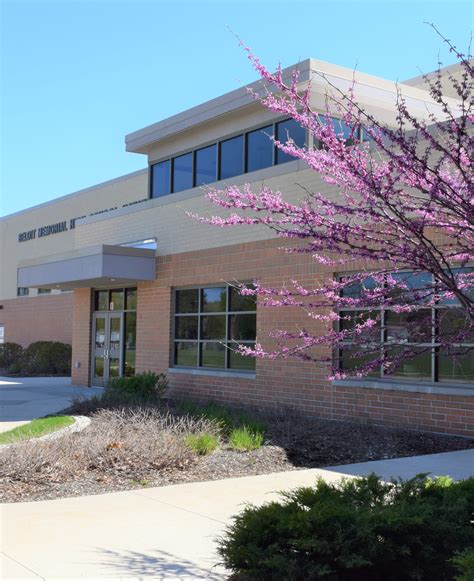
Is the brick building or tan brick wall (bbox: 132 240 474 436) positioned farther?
the brick building

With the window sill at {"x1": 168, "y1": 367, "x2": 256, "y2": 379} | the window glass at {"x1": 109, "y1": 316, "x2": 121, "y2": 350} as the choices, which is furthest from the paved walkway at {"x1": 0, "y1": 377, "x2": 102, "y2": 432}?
the window sill at {"x1": 168, "y1": 367, "x2": 256, "y2": 379}

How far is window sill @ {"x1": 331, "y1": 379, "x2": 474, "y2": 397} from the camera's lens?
40.4ft

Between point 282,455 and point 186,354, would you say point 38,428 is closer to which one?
point 282,455

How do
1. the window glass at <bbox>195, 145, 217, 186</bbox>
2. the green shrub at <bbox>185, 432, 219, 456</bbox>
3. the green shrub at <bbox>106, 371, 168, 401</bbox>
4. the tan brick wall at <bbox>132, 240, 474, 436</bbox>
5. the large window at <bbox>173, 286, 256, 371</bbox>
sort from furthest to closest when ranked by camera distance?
the window glass at <bbox>195, 145, 217, 186</bbox> → the large window at <bbox>173, 286, 256, 371</bbox> → the green shrub at <bbox>106, 371, 168, 401</bbox> → the tan brick wall at <bbox>132, 240, 474, 436</bbox> → the green shrub at <bbox>185, 432, 219, 456</bbox>

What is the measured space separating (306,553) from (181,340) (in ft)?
49.2

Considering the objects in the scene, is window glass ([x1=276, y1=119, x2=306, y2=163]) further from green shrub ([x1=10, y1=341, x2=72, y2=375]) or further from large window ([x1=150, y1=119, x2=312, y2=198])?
green shrub ([x1=10, y1=341, x2=72, y2=375])

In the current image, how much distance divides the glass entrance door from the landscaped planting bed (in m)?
9.98

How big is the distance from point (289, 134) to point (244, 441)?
28.4ft

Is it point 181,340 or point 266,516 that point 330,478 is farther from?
point 181,340

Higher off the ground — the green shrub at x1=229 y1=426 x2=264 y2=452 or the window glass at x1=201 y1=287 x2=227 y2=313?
the window glass at x1=201 y1=287 x2=227 y2=313

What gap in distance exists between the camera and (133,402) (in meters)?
14.4

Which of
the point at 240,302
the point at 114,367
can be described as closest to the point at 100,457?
the point at 240,302

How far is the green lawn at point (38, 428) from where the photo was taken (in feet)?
36.2

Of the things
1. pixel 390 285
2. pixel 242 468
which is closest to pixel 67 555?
pixel 390 285
